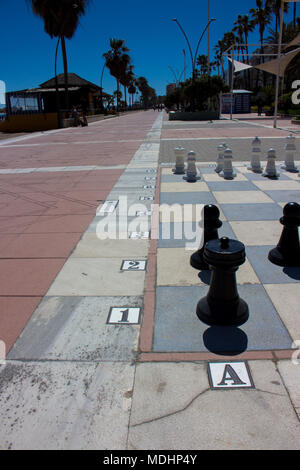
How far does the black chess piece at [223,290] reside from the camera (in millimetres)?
2998

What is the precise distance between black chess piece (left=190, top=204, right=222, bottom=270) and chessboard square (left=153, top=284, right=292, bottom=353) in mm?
627

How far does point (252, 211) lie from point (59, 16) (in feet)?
117

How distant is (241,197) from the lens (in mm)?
7160

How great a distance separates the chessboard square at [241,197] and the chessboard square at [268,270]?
240cm

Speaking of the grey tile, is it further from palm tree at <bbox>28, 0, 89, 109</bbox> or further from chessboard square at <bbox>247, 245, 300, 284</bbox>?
palm tree at <bbox>28, 0, 89, 109</bbox>

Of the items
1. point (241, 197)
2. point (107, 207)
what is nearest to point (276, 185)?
point (241, 197)

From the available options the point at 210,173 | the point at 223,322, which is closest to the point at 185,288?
the point at 223,322

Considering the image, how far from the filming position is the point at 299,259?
13.7 feet

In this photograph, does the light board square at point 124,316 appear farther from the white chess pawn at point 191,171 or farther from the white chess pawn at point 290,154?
the white chess pawn at point 290,154

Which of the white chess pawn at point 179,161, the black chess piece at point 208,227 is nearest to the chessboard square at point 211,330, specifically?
the black chess piece at point 208,227

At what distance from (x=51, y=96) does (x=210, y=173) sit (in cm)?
4896

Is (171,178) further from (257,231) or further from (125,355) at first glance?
(125,355)

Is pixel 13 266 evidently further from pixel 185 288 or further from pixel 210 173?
pixel 210 173

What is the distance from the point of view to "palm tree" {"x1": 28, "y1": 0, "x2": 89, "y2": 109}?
3400 cm
